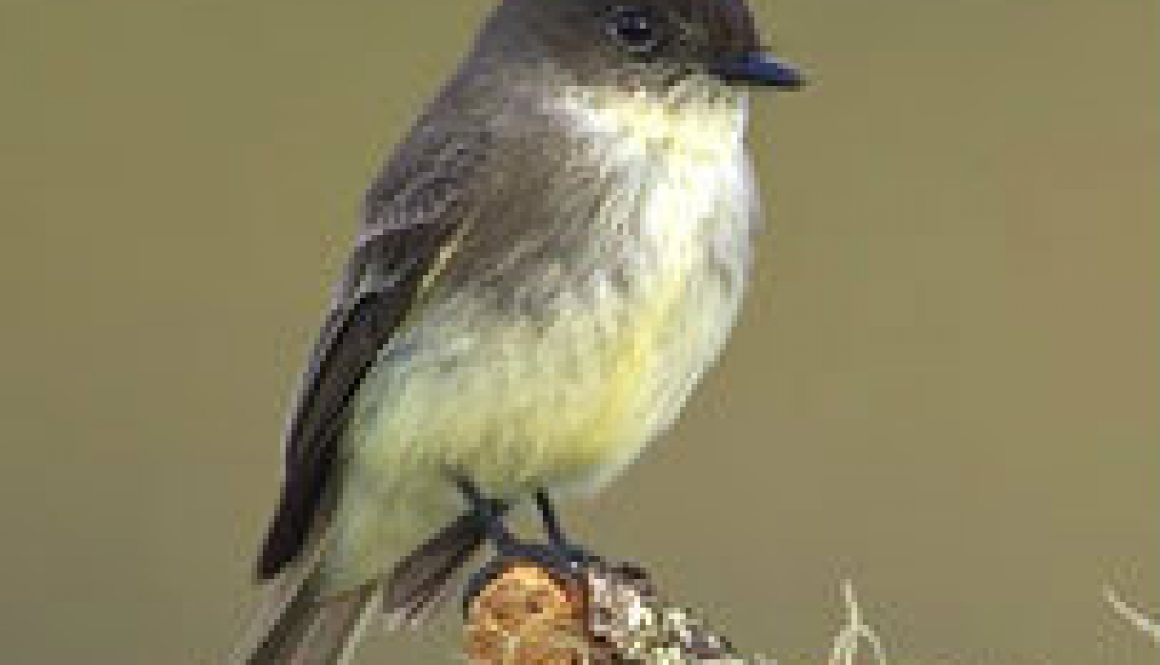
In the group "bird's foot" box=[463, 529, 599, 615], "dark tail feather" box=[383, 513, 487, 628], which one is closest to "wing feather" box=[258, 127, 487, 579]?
"dark tail feather" box=[383, 513, 487, 628]

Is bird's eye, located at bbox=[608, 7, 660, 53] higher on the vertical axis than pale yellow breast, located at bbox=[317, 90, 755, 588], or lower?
higher

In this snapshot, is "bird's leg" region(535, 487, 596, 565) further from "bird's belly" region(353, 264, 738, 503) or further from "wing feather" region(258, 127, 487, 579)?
"wing feather" region(258, 127, 487, 579)

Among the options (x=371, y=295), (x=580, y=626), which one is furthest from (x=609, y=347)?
(x=580, y=626)

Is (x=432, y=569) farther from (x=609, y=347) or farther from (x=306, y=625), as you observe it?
(x=609, y=347)

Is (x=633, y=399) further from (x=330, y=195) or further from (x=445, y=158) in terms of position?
(x=330, y=195)

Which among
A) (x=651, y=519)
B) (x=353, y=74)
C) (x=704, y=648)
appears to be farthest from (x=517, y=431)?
(x=353, y=74)
